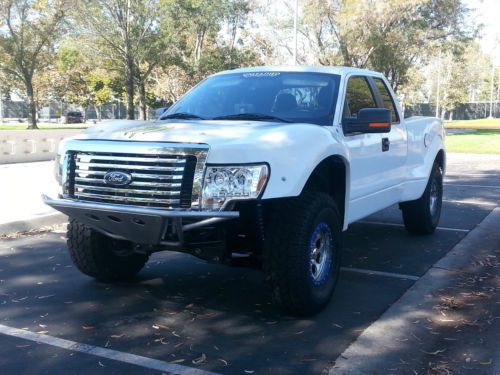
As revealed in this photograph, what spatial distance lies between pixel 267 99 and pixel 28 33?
34.6 m

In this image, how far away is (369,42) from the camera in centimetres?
3397

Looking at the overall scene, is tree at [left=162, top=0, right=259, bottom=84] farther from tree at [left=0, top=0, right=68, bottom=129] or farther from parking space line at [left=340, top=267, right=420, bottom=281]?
parking space line at [left=340, top=267, right=420, bottom=281]

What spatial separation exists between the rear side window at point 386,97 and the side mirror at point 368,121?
4.66ft

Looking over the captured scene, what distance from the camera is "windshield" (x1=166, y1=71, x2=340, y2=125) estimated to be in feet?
17.5

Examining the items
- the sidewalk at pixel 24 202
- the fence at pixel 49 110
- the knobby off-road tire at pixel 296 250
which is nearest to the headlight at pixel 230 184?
the knobby off-road tire at pixel 296 250

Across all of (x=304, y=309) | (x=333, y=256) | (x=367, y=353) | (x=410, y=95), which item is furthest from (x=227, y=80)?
(x=410, y=95)

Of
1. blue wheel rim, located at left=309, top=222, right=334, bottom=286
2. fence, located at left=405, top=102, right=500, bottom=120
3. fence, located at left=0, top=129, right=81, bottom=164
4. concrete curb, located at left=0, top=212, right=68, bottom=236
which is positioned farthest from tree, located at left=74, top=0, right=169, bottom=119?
fence, located at left=405, top=102, right=500, bottom=120

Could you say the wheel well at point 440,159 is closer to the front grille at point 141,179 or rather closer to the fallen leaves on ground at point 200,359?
the front grille at point 141,179

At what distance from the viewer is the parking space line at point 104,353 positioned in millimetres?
3701

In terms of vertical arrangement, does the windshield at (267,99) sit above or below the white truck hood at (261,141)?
above

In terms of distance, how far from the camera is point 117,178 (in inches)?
166

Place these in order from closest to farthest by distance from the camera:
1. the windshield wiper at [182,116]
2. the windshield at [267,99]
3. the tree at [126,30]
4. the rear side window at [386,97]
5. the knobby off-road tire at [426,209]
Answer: the windshield at [267,99] < the windshield wiper at [182,116] < the rear side window at [386,97] < the knobby off-road tire at [426,209] < the tree at [126,30]

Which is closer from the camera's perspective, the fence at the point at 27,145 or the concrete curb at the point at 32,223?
the concrete curb at the point at 32,223

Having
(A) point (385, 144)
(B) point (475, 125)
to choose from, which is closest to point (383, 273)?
(A) point (385, 144)
